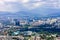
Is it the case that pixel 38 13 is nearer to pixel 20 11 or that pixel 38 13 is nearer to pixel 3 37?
pixel 20 11

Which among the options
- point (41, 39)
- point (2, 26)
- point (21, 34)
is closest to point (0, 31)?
point (2, 26)

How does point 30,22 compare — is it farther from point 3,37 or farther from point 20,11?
point 3,37

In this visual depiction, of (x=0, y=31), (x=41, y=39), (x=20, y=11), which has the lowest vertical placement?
(x=41, y=39)

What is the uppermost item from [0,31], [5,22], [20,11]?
[20,11]

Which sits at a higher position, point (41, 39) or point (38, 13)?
point (38, 13)

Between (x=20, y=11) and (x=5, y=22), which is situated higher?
(x=20, y=11)

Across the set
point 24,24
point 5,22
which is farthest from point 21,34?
point 5,22
